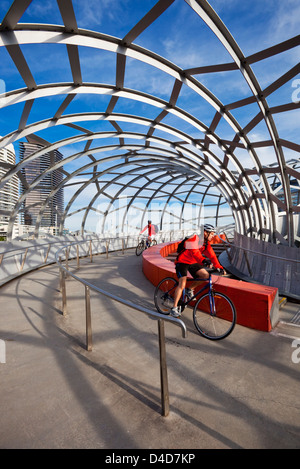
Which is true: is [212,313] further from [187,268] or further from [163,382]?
[163,382]

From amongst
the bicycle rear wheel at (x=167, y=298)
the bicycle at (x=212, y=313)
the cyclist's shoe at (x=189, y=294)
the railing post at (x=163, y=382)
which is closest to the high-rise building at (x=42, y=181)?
the bicycle rear wheel at (x=167, y=298)

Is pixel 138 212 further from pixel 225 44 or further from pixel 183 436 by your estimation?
pixel 183 436

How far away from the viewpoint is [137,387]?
9.47ft

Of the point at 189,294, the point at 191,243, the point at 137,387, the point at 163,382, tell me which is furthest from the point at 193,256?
the point at 163,382

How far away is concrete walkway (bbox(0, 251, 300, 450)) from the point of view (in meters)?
2.18

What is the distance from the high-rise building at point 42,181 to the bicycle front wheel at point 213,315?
14.7 meters

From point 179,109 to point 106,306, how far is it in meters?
11.7

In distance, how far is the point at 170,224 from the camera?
151 feet

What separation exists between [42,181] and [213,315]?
23.5 metres

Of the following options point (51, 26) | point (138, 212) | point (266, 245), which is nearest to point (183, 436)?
point (266, 245)

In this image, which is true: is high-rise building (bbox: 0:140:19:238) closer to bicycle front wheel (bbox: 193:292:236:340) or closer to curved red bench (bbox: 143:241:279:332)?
bicycle front wheel (bbox: 193:292:236:340)

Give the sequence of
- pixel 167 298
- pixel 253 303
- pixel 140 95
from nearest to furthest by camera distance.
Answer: pixel 253 303
pixel 167 298
pixel 140 95

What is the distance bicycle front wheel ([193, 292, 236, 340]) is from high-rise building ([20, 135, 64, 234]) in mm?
14656

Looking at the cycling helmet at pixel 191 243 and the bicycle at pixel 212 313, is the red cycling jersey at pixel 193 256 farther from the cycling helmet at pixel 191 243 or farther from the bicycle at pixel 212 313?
the bicycle at pixel 212 313
